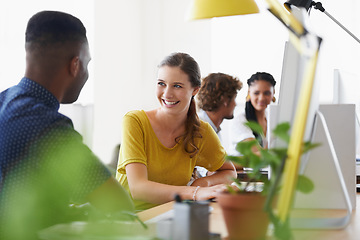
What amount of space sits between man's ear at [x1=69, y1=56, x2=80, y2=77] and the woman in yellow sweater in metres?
0.60

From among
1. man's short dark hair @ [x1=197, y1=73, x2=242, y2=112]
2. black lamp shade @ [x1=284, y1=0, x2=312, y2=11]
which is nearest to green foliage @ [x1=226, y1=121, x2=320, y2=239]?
black lamp shade @ [x1=284, y1=0, x2=312, y2=11]

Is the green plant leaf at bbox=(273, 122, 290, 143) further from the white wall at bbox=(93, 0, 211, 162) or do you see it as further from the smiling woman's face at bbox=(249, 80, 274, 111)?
the white wall at bbox=(93, 0, 211, 162)

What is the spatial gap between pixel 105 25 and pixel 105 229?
4388mm

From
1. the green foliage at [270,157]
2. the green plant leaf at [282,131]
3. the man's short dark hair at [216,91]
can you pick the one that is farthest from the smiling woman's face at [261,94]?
the green plant leaf at [282,131]

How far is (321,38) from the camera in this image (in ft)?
2.91

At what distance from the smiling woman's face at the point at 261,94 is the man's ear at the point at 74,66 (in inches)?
95.2

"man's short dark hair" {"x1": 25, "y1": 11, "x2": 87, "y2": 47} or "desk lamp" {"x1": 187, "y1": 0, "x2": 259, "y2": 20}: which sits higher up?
"desk lamp" {"x1": 187, "y1": 0, "x2": 259, "y2": 20}

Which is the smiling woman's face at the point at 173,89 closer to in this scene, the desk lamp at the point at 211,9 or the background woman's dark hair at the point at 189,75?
the background woman's dark hair at the point at 189,75

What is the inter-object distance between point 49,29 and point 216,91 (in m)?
2.09

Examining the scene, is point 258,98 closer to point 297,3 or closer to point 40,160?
point 297,3

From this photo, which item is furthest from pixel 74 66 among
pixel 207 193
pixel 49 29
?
pixel 207 193

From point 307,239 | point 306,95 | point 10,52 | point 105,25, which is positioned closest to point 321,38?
point 306,95

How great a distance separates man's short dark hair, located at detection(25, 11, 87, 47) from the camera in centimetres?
129

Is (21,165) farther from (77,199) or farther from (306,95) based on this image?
(306,95)
